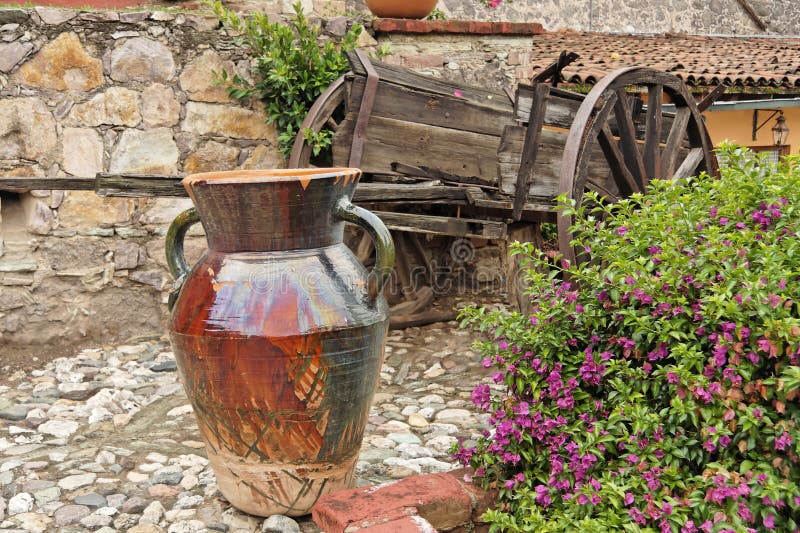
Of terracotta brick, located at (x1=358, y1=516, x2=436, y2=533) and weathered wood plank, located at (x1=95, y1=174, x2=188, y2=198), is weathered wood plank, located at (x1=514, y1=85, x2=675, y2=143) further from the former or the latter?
terracotta brick, located at (x1=358, y1=516, x2=436, y2=533)

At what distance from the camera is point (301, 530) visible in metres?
2.35

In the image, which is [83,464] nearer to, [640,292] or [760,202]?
[640,292]

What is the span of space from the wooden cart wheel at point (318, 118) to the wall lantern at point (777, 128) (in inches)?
234

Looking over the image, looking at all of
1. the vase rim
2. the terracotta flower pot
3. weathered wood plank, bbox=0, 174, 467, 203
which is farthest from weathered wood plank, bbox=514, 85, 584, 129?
the terracotta flower pot

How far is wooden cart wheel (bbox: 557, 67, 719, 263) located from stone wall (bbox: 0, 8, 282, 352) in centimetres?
213

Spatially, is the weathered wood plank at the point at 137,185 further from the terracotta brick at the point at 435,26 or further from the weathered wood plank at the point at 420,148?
the terracotta brick at the point at 435,26

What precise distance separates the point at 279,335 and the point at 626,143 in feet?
7.52

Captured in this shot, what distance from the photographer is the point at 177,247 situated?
2584 millimetres

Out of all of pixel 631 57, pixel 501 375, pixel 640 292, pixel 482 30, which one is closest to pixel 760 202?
pixel 640 292

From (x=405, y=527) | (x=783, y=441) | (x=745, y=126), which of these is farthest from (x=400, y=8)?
(x=745, y=126)

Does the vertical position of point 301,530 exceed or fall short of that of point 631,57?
it falls short

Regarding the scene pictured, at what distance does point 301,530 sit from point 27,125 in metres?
3.06

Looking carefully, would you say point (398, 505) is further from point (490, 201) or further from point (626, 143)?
point (626, 143)

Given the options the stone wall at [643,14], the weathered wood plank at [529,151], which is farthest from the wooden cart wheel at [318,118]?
the stone wall at [643,14]
